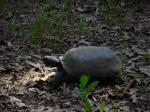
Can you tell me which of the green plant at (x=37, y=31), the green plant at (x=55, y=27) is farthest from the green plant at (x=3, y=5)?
the green plant at (x=37, y=31)

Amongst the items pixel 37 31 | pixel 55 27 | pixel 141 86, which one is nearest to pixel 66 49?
pixel 37 31

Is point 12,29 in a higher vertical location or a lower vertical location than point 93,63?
higher

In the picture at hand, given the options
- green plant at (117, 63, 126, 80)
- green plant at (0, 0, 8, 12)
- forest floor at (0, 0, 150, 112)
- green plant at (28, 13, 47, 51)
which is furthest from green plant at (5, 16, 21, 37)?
green plant at (117, 63, 126, 80)

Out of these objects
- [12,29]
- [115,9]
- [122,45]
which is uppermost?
[115,9]

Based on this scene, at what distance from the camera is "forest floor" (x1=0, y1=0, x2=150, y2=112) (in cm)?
407

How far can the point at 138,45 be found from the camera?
18.3 ft

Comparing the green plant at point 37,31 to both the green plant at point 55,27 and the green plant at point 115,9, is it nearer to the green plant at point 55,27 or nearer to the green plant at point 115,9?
the green plant at point 55,27

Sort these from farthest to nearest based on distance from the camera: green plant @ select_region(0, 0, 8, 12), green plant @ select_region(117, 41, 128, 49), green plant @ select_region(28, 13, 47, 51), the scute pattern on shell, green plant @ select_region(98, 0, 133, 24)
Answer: green plant @ select_region(0, 0, 8, 12)
green plant @ select_region(98, 0, 133, 24)
green plant @ select_region(28, 13, 47, 51)
green plant @ select_region(117, 41, 128, 49)
the scute pattern on shell

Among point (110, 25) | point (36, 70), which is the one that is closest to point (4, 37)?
point (36, 70)

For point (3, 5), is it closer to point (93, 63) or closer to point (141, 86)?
point (93, 63)

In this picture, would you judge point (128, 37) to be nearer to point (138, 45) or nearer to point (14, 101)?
point (138, 45)

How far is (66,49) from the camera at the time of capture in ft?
18.0

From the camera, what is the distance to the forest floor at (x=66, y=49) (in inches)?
160

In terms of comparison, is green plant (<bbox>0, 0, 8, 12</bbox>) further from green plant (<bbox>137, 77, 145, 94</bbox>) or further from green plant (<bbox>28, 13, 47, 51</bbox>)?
green plant (<bbox>137, 77, 145, 94</bbox>)
